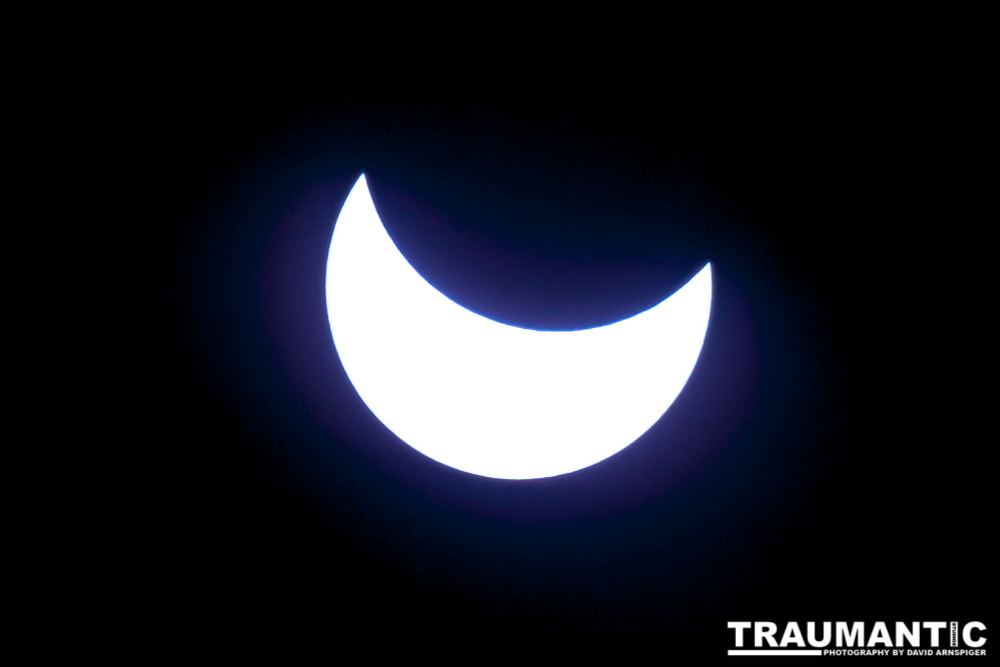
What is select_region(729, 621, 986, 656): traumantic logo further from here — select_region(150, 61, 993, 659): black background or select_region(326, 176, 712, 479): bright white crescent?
select_region(326, 176, 712, 479): bright white crescent

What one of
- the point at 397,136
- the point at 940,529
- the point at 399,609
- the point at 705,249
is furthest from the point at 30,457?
the point at 940,529

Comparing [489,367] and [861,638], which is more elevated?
[489,367]

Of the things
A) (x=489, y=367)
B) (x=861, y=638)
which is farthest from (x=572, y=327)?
(x=861, y=638)

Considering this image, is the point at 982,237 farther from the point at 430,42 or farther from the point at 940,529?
the point at 430,42

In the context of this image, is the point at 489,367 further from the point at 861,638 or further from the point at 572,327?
the point at 861,638

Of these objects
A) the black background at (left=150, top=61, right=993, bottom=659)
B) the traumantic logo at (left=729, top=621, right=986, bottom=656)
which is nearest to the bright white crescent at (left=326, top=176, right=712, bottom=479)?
the black background at (left=150, top=61, right=993, bottom=659)

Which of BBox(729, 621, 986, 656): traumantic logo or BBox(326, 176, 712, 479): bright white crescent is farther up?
BBox(326, 176, 712, 479): bright white crescent

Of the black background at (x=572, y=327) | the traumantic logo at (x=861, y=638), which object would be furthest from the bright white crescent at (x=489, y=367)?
the traumantic logo at (x=861, y=638)
